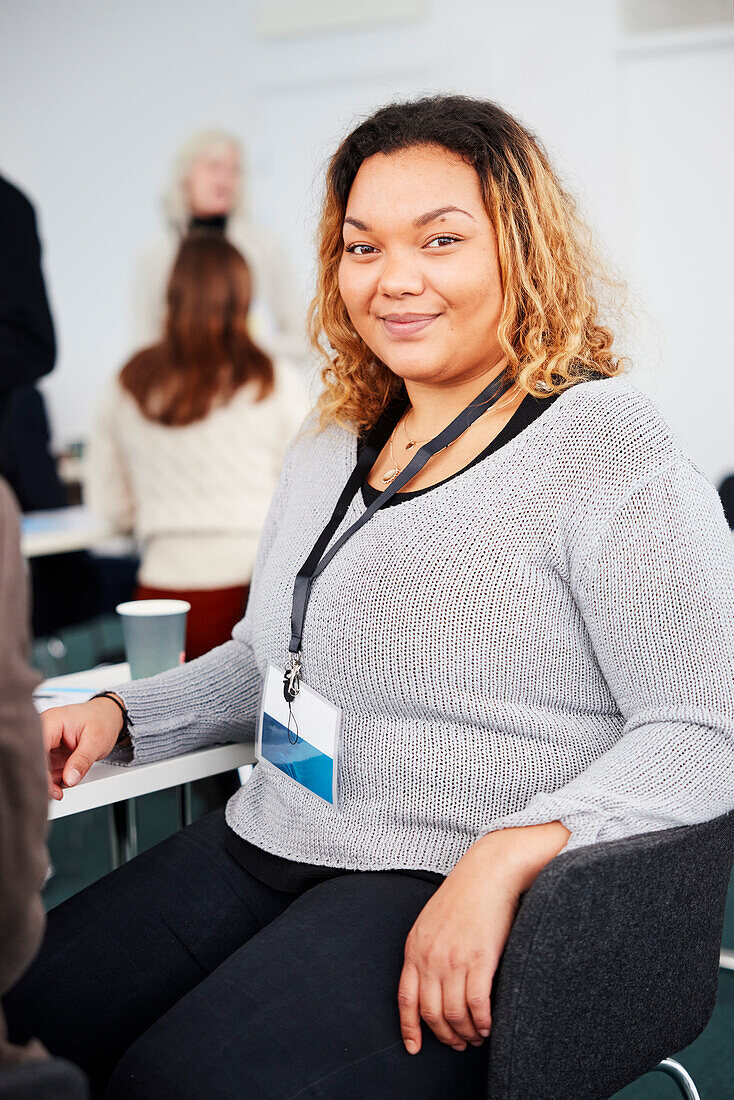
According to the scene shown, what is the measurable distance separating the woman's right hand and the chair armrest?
53 centimetres

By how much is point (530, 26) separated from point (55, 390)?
327 cm

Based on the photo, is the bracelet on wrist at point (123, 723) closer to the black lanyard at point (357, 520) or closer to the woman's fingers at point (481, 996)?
the black lanyard at point (357, 520)

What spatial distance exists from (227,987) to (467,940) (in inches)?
8.9

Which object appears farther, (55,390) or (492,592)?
(55,390)

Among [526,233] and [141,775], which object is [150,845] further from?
[526,233]

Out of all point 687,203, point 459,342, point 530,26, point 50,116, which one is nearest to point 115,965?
point 459,342

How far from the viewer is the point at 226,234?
449 cm

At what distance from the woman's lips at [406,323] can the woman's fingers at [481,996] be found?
26.6 inches

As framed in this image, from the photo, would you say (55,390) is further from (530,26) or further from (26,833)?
(26,833)

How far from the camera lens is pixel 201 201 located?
17.5 feet

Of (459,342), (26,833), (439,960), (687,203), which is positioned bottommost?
(439,960)

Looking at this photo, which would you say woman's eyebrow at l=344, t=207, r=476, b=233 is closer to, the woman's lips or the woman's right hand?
the woman's lips

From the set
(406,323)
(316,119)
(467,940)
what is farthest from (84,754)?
(316,119)

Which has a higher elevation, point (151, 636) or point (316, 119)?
point (316, 119)
